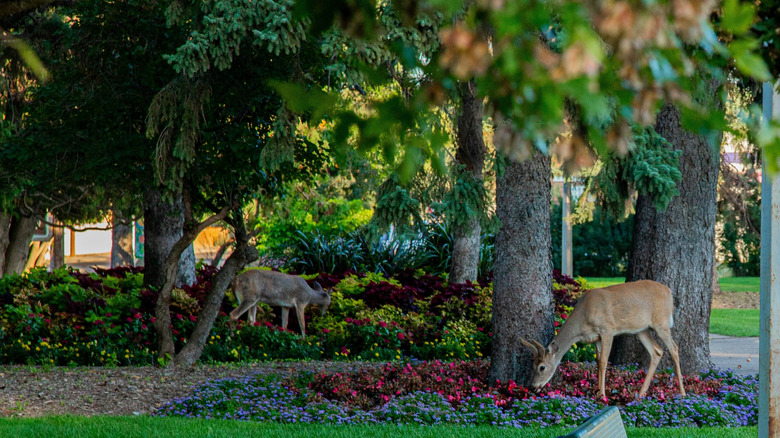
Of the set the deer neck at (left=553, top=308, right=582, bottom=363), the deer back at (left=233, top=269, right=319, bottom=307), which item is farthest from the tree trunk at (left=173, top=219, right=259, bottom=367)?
the deer neck at (left=553, top=308, right=582, bottom=363)

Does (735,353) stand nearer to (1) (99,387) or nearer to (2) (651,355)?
(2) (651,355)

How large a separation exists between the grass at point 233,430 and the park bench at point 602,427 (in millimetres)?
2436

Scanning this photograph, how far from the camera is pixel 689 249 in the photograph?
1000 cm

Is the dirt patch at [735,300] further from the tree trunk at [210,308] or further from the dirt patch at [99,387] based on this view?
the tree trunk at [210,308]

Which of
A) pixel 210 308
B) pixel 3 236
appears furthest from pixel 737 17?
pixel 3 236

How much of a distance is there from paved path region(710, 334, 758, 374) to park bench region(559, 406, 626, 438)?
7.97 metres

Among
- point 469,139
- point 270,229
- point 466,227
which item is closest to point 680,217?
point 466,227

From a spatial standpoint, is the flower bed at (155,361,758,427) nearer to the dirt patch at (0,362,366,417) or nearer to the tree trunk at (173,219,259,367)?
the dirt patch at (0,362,366,417)

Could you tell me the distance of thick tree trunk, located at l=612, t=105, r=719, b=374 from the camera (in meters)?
9.95

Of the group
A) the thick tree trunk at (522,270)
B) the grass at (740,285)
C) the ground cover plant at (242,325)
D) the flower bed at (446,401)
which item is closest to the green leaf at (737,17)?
the flower bed at (446,401)

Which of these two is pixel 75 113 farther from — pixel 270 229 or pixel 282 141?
pixel 270 229

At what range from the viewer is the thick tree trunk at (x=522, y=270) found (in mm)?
8562

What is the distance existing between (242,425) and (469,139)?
24.6ft

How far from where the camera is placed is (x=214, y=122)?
32.2ft
